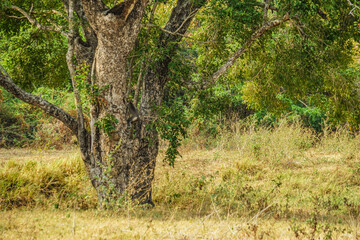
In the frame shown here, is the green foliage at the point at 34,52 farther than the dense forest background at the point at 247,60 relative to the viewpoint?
Yes

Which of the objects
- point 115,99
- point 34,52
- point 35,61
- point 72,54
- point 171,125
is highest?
point 72,54

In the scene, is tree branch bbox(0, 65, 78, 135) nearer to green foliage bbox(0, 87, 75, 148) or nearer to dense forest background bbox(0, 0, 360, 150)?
dense forest background bbox(0, 0, 360, 150)

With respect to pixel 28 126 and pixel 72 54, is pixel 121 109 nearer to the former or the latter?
pixel 72 54

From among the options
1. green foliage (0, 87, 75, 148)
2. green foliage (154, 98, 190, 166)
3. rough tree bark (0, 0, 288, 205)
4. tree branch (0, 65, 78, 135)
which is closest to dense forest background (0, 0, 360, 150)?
green foliage (154, 98, 190, 166)

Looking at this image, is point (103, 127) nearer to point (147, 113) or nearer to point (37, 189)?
point (147, 113)

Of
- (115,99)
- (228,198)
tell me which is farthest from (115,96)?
(228,198)

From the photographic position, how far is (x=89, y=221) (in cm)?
544

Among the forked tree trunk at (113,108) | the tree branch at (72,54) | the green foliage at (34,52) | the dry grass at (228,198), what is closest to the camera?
the dry grass at (228,198)

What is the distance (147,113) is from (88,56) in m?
1.73

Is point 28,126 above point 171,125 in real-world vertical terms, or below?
below

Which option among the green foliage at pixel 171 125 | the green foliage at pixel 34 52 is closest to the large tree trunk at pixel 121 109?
the green foliage at pixel 171 125

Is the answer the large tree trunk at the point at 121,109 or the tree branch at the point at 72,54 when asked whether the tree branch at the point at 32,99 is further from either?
the large tree trunk at the point at 121,109

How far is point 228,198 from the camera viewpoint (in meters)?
8.22

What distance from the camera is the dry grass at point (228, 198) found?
4746 millimetres
